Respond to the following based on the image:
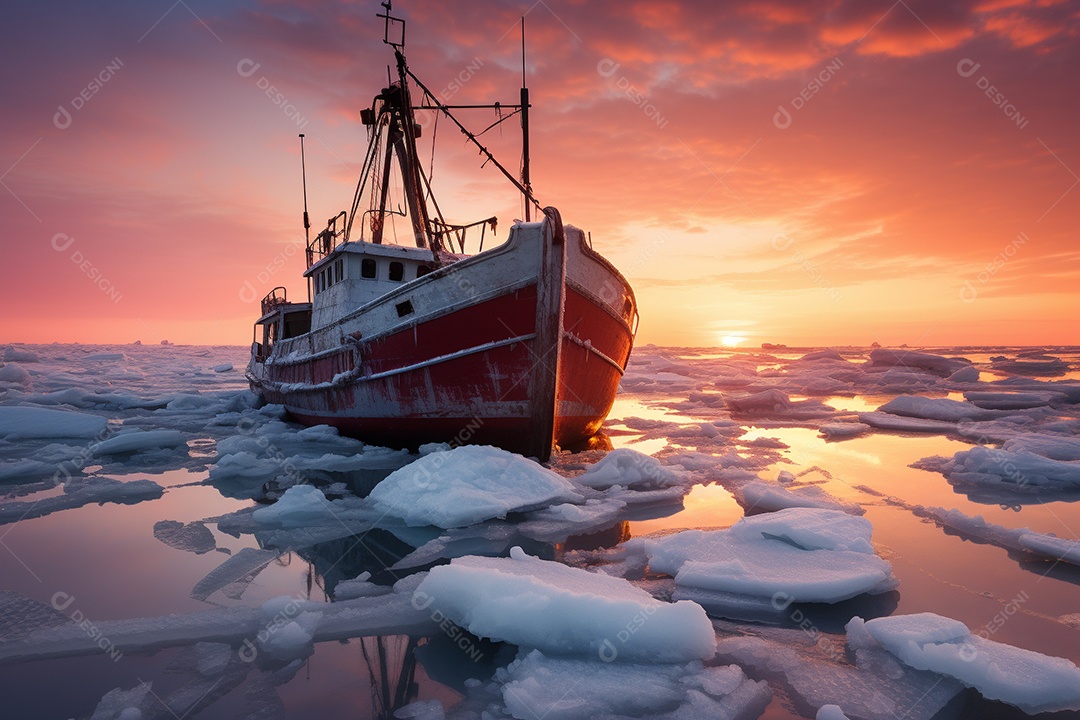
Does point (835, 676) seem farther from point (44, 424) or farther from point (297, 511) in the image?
point (44, 424)

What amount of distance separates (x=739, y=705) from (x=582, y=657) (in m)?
0.86

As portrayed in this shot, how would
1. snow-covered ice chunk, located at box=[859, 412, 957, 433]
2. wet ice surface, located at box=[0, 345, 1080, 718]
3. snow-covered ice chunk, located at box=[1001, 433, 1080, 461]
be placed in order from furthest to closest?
snow-covered ice chunk, located at box=[859, 412, 957, 433], snow-covered ice chunk, located at box=[1001, 433, 1080, 461], wet ice surface, located at box=[0, 345, 1080, 718]

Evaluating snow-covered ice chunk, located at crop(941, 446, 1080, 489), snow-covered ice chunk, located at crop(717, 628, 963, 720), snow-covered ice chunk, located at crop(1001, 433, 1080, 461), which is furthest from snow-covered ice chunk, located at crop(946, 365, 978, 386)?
snow-covered ice chunk, located at crop(717, 628, 963, 720)

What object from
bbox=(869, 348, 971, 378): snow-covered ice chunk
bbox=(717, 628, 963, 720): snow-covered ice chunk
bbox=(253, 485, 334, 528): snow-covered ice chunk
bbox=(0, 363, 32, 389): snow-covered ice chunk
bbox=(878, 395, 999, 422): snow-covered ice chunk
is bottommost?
bbox=(717, 628, 963, 720): snow-covered ice chunk

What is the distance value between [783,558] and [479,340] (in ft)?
16.9

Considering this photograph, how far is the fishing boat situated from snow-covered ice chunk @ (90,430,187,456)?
2.82 m

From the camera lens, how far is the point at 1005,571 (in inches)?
172

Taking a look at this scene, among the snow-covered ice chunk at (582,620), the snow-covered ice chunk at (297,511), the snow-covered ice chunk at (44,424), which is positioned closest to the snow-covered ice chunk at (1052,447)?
the snow-covered ice chunk at (582,620)

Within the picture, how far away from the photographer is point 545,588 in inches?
131

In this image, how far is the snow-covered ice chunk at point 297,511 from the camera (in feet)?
19.1

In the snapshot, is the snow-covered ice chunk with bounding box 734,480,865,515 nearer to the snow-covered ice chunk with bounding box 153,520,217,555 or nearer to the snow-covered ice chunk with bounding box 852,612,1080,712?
the snow-covered ice chunk with bounding box 852,612,1080,712

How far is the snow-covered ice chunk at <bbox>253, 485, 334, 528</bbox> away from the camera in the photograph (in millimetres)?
5824

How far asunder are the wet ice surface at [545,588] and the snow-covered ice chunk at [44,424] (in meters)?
3.65

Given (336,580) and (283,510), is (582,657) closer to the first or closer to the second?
(336,580)
